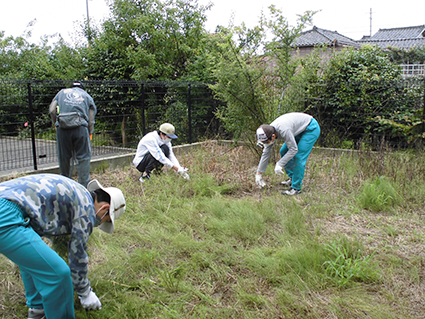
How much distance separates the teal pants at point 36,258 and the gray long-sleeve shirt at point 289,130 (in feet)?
11.8

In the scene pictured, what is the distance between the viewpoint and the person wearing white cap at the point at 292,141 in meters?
4.89

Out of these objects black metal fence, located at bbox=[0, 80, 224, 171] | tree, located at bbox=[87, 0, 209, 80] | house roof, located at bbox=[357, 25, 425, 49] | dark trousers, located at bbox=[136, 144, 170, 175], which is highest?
house roof, located at bbox=[357, 25, 425, 49]

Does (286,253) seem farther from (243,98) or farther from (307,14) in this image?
(307,14)

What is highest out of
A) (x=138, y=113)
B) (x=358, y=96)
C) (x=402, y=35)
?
(x=402, y=35)

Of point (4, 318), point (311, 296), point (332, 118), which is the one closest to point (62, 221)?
point (4, 318)

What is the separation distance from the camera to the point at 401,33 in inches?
1320

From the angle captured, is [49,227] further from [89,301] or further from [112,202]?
[89,301]

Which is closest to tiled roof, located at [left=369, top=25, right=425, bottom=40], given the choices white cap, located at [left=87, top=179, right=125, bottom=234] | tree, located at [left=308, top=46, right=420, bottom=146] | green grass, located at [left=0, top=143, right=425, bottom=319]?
tree, located at [left=308, top=46, right=420, bottom=146]

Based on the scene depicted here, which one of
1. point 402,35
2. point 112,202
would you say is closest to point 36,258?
point 112,202

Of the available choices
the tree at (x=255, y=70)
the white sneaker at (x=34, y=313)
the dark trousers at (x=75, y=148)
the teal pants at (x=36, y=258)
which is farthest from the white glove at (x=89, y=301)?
the tree at (x=255, y=70)

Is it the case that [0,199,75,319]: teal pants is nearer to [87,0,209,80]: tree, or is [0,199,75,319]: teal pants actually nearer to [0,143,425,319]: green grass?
[0,143,425,319]: green grass

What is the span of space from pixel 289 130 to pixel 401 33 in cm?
3491

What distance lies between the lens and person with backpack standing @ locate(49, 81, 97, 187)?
4.62 m

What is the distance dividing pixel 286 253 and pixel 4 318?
2.09 m
